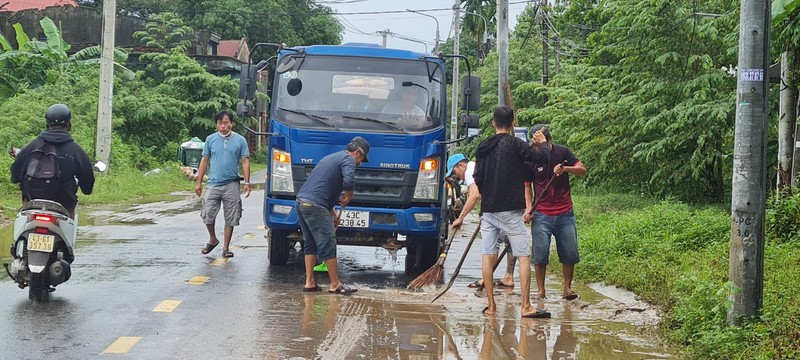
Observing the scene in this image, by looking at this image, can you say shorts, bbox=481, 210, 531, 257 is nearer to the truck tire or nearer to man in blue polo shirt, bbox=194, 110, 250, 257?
the truck tire

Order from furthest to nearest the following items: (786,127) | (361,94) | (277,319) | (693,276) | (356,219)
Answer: (786,127) → (361,94) → (356,219) → (277,319) → (693,276)

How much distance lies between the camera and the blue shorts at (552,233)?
9.79 m

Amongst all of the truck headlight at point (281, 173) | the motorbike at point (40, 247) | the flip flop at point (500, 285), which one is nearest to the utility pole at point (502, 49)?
the flip flop at point (500, 285)

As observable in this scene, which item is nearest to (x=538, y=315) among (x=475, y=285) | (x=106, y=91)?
(x=475, y=285)

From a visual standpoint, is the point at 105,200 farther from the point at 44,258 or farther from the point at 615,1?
the point at 44,258

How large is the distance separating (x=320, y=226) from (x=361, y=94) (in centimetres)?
229

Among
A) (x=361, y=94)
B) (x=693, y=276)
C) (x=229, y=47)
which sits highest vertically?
(x=229, y=47)

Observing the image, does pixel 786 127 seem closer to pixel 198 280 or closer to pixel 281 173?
pixel 281 173

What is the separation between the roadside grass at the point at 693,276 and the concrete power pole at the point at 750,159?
0.15 m

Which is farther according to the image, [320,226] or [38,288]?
[320,226]

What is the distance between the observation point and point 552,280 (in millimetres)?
12094

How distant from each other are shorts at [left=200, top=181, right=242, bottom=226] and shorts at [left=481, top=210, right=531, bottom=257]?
4489 millimetres

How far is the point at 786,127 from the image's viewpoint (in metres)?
14.2

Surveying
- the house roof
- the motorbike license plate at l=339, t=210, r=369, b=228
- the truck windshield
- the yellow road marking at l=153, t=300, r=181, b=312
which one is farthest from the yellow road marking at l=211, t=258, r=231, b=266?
the house roof
